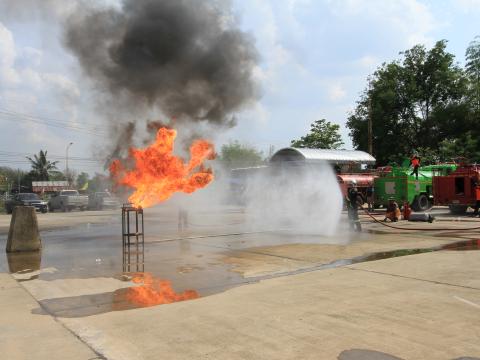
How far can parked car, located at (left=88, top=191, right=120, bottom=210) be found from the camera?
32969mm

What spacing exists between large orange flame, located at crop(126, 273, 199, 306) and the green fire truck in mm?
17662

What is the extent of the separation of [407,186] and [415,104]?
24.5 m

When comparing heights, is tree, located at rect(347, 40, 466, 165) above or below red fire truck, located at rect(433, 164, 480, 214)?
above

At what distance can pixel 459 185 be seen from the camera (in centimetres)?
2073

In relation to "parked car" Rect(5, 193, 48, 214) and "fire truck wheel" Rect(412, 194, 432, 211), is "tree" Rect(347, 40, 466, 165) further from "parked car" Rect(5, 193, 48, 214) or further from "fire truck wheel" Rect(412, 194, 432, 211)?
"parked car" Rect(5, 193, 48, 214)

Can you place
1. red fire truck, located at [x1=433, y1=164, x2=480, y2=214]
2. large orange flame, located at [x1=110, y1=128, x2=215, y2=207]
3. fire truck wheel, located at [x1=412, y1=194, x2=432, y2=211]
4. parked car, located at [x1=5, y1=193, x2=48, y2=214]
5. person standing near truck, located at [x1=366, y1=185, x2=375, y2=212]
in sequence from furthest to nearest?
parked car, located at [x1=5, y1=193, x2=48, y2=214] → person standing near truck, located at [x1=366, y1=185, x2=375, y2=212] → fire truck wheel, located at [x1=412, y1=194, x2=432, y2=211] → red fire truck, located at [x1=433, y1=164, x2=480, y2=214] → large orange flame, located at [x1=110, y1=128, x2=215, y2=207]

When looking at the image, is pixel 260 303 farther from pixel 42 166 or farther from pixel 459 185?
pixel 42 166

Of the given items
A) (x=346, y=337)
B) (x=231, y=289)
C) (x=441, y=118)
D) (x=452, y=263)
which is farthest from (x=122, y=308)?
(x=441, y=118)

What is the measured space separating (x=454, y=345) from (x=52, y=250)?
29.6 feet

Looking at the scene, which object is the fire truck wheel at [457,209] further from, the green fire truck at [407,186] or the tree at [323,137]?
the tree at [323,137]

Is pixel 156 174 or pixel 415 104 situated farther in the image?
pixel 415 104

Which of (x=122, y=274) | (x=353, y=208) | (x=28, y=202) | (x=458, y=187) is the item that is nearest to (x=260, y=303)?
(x=122, y=274)

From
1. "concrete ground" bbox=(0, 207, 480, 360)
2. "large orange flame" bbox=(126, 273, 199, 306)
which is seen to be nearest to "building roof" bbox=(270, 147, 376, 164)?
"concrete ground" bbox=(0, 207, 480, 360)

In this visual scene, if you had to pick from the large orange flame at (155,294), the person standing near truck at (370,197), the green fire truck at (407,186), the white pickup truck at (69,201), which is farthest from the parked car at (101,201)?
the large orange flame at (155,294)
